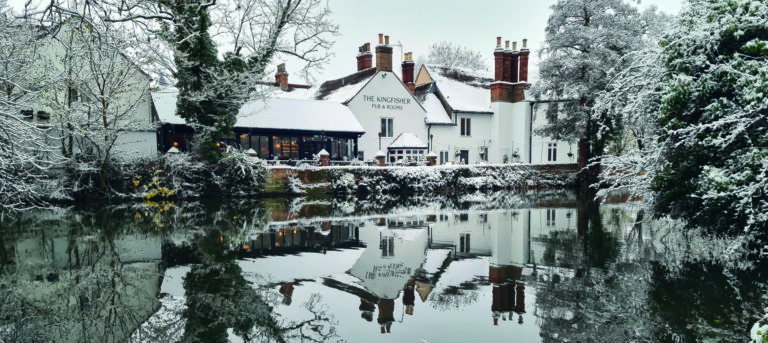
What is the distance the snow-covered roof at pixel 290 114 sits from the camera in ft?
88.1

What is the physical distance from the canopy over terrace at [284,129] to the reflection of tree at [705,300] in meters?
22.5

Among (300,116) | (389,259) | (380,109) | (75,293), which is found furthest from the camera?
(380,109)

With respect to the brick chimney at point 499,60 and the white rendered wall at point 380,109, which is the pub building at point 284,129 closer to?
the white rendered wall at point 380,109

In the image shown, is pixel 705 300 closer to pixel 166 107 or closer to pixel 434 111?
pixel 166 107

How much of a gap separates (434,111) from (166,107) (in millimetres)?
19066

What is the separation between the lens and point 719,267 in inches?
Result: 324

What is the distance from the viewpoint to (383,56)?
33031mm

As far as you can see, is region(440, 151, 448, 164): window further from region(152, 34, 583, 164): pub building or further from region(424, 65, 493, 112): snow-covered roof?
region(424, 65, 493, 112): snow-covered roof

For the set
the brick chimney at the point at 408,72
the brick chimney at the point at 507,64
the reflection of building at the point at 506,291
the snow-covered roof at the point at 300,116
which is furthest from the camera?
the brick chimney at the point at 408,72

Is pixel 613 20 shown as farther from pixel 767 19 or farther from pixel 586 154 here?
pixel 767 19

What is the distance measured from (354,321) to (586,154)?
1053 inches

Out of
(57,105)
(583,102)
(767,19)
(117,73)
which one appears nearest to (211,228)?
(57,105)

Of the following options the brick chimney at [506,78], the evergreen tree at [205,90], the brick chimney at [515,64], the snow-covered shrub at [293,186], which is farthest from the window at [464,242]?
the brick chimney at [515,64]

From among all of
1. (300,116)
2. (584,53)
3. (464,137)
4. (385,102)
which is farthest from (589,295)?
(464,137)
